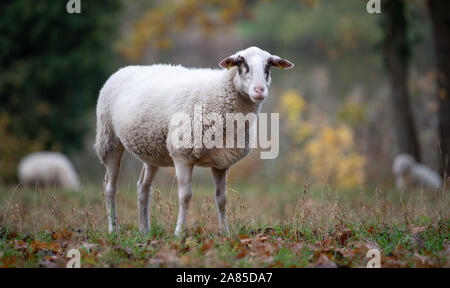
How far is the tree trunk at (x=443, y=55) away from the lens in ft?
27.9

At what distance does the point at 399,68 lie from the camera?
9875mm

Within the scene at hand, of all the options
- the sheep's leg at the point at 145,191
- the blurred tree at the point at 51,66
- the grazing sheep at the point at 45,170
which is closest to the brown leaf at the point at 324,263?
the sheep's leg at the point at 145,191

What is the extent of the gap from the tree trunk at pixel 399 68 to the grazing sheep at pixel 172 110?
5.62 meters

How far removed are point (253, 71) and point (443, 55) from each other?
5.46m

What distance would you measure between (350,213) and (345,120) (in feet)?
29.2

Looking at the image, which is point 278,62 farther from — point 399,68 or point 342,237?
point 399,68

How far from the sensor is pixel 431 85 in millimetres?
15117

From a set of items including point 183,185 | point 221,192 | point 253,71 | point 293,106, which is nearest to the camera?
point 253,71

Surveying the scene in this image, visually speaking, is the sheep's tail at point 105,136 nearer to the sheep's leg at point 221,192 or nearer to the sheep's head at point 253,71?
the sheep's leg at point 221,192

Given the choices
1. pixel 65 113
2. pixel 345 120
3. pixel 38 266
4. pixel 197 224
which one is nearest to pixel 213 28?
pixel 345 120

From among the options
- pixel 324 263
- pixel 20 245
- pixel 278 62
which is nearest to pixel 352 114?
pixel 278 62

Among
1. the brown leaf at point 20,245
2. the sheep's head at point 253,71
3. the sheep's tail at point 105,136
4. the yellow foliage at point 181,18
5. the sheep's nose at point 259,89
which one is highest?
the yellow foliage at point 181,18

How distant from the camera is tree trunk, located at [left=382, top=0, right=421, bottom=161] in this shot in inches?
377

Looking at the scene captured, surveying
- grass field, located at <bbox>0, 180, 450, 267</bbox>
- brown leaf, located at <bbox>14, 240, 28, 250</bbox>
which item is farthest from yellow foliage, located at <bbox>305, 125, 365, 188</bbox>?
brown leaf, located at <bbox>14, 240, 28, 250</bbox>
